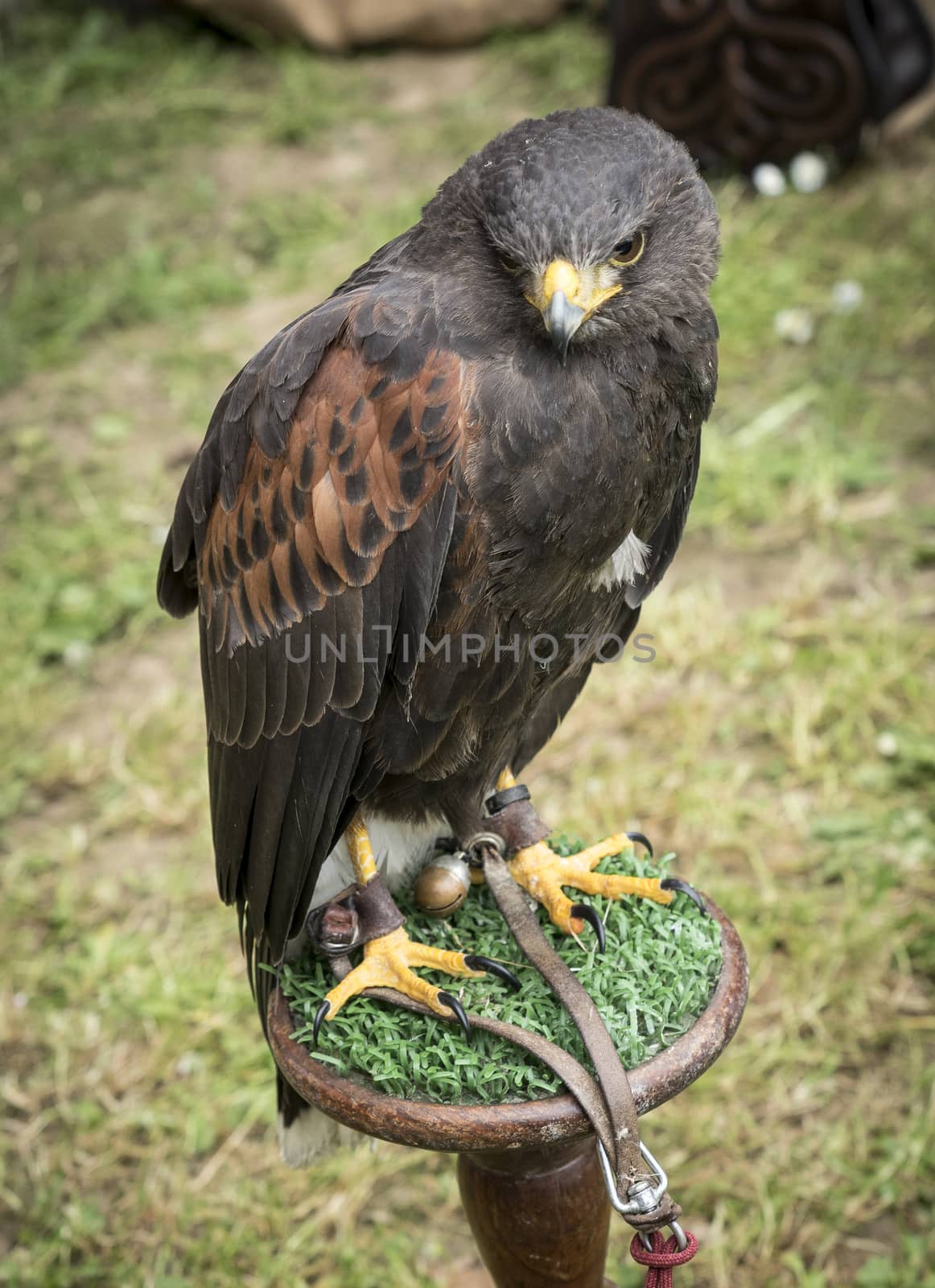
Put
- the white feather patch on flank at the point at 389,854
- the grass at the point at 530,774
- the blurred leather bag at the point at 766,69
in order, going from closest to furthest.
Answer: the white feather patch on flank at the point at 389,854, the grass at the point at 530,774, the blurred leather bag at the point at 766,69

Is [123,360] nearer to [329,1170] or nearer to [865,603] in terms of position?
[865,603]

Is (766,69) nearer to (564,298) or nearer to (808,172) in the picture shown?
(808,172)

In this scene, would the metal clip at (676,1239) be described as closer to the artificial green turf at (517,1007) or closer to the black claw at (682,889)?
the artificial green turf at (517,1007)

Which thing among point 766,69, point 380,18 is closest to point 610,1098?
point 766,69

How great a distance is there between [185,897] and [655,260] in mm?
2528

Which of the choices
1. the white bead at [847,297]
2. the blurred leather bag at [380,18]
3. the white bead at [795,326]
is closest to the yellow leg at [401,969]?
the white bead at [795,326]

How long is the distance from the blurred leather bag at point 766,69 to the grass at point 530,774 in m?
0.30

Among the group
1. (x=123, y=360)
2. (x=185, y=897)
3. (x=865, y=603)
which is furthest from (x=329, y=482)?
(x=123, y=360)

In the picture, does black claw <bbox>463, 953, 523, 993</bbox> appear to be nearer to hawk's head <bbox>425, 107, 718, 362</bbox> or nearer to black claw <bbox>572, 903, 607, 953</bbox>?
black claw <bbox>572, 903, 607, 953</bbox>

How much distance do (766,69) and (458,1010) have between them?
5.18 metres

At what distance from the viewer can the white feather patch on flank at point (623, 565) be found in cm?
198

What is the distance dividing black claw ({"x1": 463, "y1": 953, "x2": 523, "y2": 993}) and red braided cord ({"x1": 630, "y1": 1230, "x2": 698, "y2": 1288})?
0.43m

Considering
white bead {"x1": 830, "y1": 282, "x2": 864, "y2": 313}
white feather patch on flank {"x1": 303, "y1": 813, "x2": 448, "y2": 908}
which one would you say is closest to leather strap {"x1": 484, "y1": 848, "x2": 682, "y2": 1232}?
white feather patch on flank {"x1": 303, "y1": 813, "x2": 448, "y2": 908}

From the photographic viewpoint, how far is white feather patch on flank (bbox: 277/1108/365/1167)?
2.42 meters
